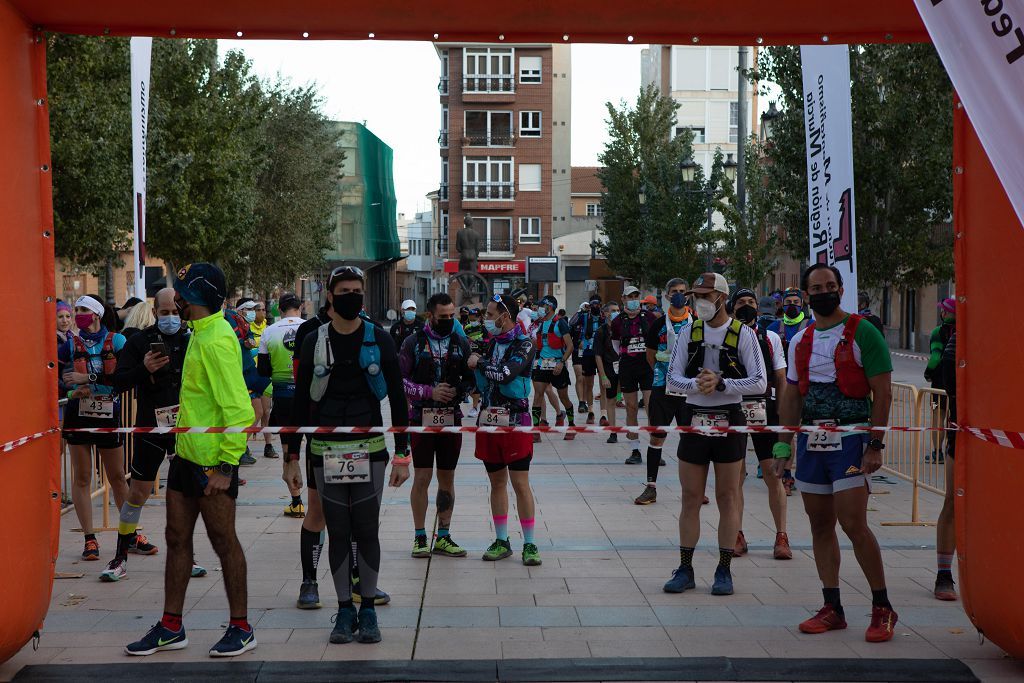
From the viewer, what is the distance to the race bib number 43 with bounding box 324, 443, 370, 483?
19.7 ft

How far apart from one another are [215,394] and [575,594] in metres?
2.65

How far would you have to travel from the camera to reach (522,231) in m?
66.0

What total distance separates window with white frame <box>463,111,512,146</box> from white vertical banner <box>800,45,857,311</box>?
5592 cm

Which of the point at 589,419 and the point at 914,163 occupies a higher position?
the point at 914,163

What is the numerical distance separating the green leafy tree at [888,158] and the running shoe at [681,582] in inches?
692

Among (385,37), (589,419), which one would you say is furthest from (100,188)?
(385,37)

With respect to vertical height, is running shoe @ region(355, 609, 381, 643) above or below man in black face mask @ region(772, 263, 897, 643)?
below

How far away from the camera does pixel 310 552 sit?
704 centimetres

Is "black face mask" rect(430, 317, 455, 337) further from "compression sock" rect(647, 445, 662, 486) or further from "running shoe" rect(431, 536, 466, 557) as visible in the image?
"compression sock" rect(647, 445, 662, 486)

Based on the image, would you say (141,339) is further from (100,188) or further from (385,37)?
(100,188)

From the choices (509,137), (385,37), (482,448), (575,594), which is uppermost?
(509,137)

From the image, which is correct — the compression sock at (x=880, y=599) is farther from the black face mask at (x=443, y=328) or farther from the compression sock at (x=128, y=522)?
the compression sock at (x=128, y=522)

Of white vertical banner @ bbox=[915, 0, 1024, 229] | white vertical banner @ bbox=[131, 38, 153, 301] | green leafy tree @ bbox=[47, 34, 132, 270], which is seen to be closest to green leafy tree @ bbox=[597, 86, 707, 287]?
green leafy tree @ bbox=[47, 34, 132, 270]

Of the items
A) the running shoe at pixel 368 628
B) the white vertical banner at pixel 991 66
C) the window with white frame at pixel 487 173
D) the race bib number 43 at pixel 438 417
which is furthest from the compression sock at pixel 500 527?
the window with white frame at pixel 487 173
